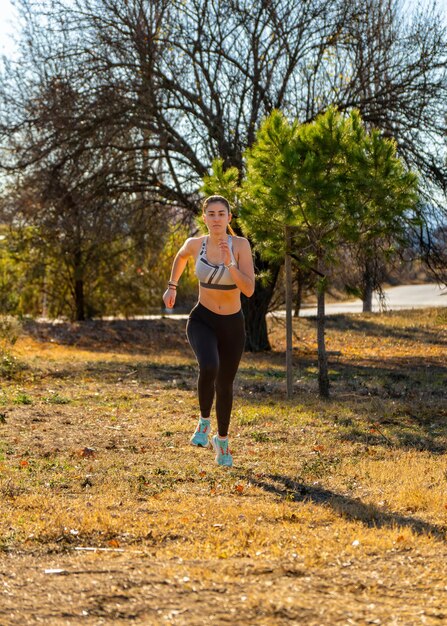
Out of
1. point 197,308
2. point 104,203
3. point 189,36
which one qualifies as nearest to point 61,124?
point 104,203

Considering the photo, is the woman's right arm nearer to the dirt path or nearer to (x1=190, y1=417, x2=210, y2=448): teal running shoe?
(x1=190, y1=417, x2=210, y2=448): teal running shoe

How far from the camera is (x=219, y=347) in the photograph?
7078 mm

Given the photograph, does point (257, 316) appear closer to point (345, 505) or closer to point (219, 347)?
point (219, 347)

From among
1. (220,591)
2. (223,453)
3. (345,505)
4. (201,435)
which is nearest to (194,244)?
(201,435)

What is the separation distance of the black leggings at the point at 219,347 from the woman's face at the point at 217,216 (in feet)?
1.99

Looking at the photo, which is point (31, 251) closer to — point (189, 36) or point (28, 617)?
point (189, 36)

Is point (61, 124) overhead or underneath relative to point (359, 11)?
underneath

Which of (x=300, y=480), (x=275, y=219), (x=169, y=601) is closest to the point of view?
Answer: (x=169, y=601)

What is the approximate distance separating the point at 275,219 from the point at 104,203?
7.54m

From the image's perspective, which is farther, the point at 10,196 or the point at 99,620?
the point at 10,196

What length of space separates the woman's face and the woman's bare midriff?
1.50ft

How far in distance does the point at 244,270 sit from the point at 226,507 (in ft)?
6.12

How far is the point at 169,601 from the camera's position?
4109 mm

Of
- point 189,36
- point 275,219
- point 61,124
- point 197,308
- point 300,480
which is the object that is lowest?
point 300,480
